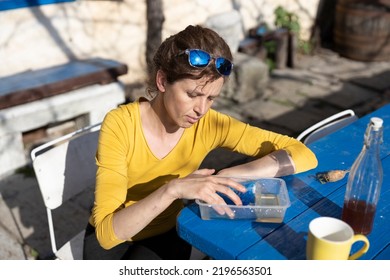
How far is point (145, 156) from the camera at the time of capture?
82.1 inches

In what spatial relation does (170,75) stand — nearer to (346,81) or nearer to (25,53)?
(25,53)

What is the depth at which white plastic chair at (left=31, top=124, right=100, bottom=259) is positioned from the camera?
2.28 m

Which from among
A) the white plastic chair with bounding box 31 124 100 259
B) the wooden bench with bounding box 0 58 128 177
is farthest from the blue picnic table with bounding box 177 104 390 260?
the wooden bench with bounding box 0 58 128 177

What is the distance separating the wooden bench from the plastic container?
2590 mm

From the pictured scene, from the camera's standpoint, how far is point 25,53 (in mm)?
4465

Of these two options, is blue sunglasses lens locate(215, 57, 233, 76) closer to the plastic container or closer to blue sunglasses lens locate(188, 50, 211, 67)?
blue sunglasses lens locate(188, 50, 211, 67)

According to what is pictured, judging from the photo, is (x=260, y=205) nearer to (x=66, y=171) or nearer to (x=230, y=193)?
(x=230, y=193)

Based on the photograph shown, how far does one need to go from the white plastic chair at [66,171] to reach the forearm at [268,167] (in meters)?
0.80

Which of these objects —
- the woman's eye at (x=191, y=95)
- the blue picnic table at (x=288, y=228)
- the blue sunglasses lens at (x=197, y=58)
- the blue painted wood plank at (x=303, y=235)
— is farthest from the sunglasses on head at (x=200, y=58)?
the blue painted wood plank at (x=303, y=235)

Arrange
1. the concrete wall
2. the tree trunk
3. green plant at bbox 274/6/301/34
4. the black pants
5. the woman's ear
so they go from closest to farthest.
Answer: the woman's ear < the black pants < the concrete wall < the tree trunk < green plant at bbox 274/6/301/34

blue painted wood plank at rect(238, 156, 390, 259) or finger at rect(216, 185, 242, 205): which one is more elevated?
finger at rect(216, 185, 242, 205)

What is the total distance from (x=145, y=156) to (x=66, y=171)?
0.50 meters

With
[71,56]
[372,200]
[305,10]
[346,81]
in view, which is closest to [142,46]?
[71,56]

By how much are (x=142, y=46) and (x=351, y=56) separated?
3155mm
